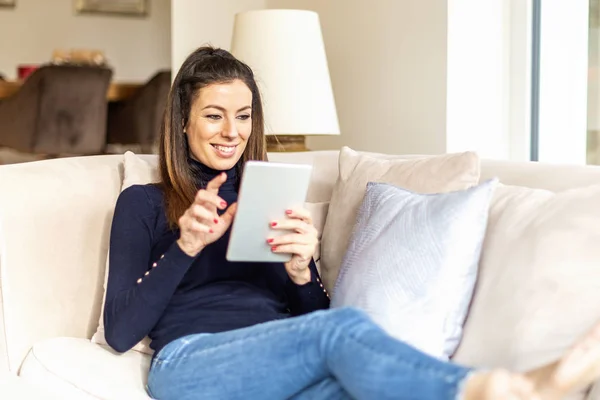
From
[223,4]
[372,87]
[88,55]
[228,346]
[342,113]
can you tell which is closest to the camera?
[228,346]

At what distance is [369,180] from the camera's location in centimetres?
187

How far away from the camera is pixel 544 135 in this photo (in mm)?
2660

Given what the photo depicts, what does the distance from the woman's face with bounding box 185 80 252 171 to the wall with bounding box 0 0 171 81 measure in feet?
16.5

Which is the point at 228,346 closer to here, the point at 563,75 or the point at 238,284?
the point at 238,284

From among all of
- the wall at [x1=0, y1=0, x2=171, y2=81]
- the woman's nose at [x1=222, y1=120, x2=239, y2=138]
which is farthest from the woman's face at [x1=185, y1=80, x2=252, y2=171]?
the wall at [x1=0, y1=0, x2=171, y2=81]

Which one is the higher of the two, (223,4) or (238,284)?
(223,4)

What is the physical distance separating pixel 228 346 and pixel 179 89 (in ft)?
2.03

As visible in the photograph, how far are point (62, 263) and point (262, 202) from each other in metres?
0.62

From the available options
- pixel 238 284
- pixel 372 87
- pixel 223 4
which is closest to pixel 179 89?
pixel 238 284

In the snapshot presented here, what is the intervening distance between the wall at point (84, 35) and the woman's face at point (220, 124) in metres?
5.04

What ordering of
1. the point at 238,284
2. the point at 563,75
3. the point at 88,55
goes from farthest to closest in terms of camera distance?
the point at 88,55
the point at 563,75
the point at 238,284

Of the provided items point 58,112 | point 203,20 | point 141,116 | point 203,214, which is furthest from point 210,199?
point 141,116

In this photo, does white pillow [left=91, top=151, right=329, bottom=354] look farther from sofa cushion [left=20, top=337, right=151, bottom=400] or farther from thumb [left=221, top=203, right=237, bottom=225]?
thumb [left=221, top=203, right=237, bottom=225]

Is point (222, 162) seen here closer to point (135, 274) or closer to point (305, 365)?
point (135, 274)
